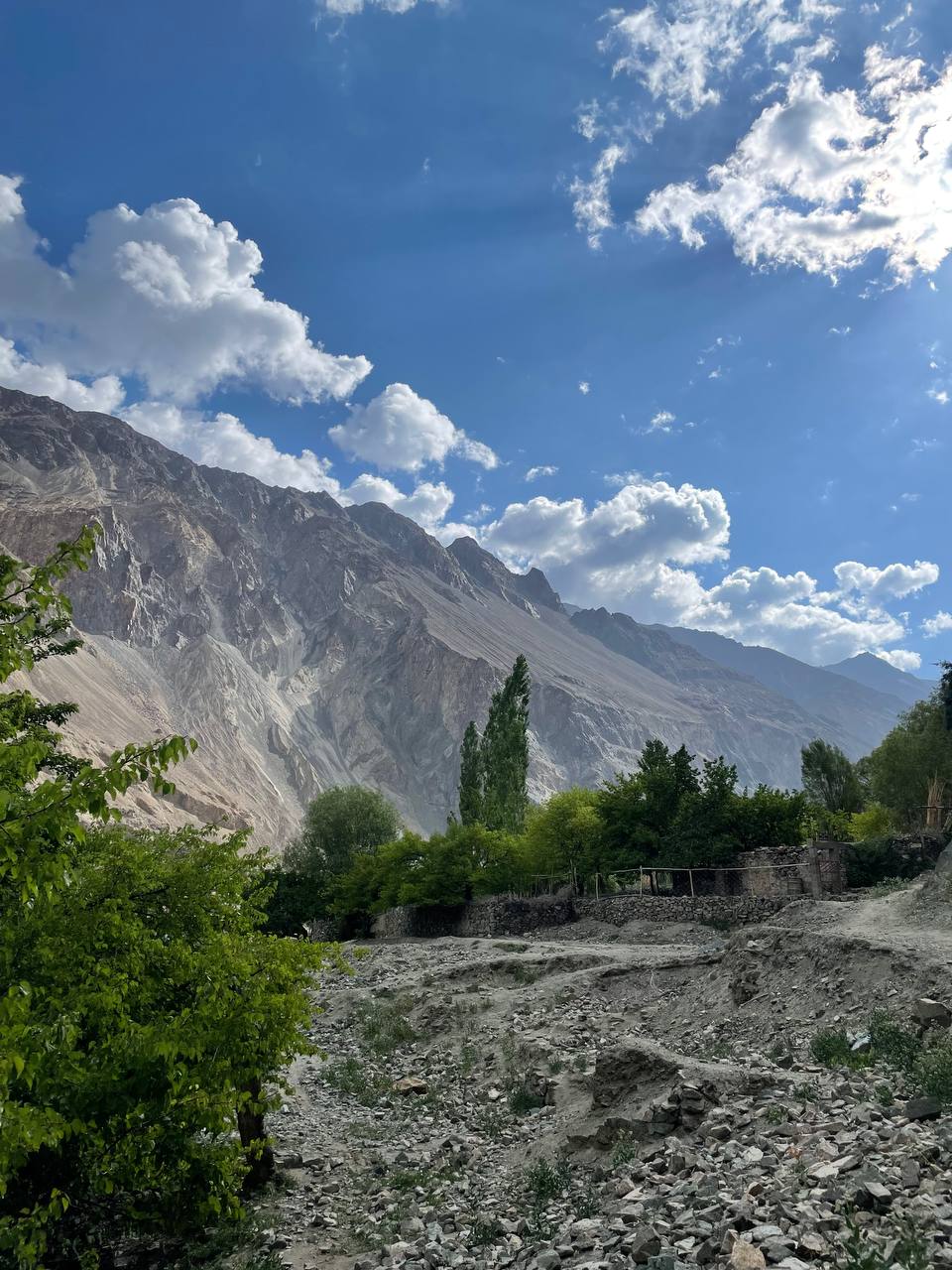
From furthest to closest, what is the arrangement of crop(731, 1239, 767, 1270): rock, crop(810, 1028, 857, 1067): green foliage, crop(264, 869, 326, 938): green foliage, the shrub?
1. crop(264, 869, 326, 938): green foliage
2. crop(810, 1028, 857, 1067): green foliage
3. the shrub
4. crop(731, 1239, 767, 1270): rock

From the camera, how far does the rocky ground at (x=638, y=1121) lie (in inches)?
324

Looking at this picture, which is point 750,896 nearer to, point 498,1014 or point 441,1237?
point 498,1014

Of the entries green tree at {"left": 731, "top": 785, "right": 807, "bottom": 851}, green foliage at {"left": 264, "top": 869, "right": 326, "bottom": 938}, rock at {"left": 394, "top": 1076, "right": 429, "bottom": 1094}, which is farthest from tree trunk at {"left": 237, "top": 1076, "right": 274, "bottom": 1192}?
green foliage at {"left": 264, "top": 869, "right": 326, "bottom": 938}

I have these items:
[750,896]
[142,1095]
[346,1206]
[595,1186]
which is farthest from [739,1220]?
[750,896]

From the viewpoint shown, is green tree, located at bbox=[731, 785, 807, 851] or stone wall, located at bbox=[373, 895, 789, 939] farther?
green tree, located at bbox=[731, 785, 807, 851]

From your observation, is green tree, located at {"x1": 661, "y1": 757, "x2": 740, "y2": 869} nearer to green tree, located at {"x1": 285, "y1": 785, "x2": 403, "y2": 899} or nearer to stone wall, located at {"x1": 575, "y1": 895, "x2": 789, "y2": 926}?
stone wall, located at {"x1": 575, "y1": 895, "x2": 789, "y2": 926}

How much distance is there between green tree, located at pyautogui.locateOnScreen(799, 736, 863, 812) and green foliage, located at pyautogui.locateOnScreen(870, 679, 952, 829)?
34.5 ft

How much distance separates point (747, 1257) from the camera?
7.27 m

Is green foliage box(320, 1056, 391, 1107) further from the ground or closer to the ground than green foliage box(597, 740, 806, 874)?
closer to the ground

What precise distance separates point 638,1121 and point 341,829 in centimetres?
6915

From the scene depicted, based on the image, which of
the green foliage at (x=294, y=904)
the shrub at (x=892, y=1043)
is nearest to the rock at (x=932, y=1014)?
the shrub at (x=892, y=1043)

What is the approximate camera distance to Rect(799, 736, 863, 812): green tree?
64.8m

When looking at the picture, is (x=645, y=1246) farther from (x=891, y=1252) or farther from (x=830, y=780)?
(x=830, y=780)

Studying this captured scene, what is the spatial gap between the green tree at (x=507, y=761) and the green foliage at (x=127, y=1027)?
51704mm
